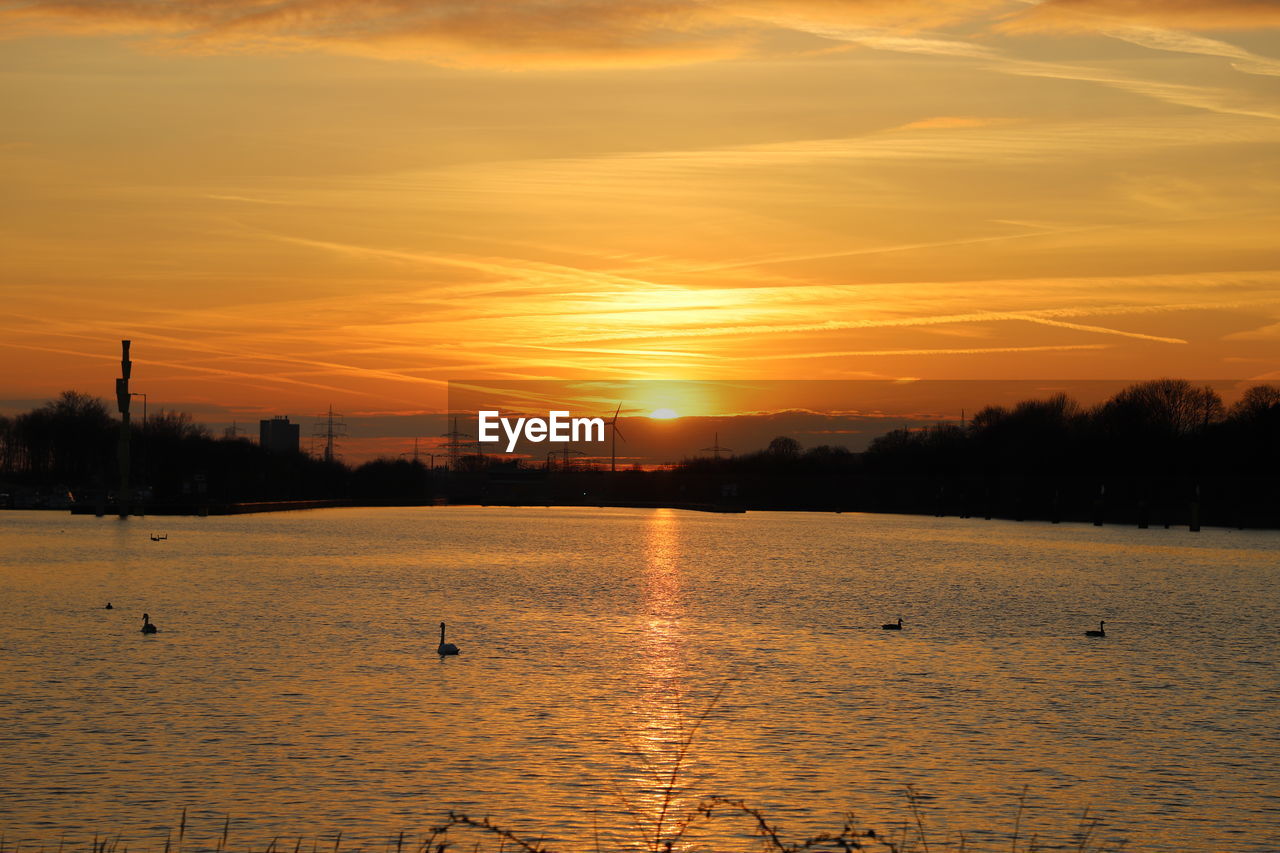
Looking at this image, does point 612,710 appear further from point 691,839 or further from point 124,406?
point 124,406

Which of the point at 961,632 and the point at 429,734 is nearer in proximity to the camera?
the point at 429,734

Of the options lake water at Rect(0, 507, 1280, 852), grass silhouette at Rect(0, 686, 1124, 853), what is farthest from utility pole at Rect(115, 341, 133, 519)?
grass silhouette at Rect(0, 686, 1124, 853)

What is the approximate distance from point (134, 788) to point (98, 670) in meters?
16.0

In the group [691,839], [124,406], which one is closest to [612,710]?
[691,839]

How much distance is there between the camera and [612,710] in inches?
1444

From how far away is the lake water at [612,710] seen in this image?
25.8 m

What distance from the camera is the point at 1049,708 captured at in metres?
38.3

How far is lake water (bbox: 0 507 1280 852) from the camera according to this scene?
25.8 m

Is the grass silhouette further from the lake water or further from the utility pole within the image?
the utility pole

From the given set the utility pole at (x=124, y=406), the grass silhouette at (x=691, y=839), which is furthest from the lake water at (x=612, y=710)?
the utility pole at (x=124, y=406)

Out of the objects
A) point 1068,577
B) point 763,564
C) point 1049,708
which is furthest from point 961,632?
point 763,564

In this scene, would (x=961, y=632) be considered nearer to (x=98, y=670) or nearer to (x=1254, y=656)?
(x=1254, y=656)

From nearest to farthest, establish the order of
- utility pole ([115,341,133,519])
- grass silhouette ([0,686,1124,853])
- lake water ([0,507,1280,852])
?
grass silhouette ([0,686,1124,853]), lake water ([0,507,1280,852]), utility pole ([115,341,133,519])

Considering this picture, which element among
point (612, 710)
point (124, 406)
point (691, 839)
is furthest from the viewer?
point (124, 406)
